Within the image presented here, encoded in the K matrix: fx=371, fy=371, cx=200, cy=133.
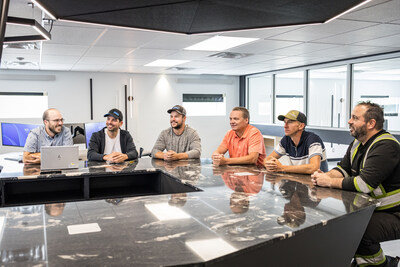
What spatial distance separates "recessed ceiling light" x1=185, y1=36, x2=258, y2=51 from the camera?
177 inches

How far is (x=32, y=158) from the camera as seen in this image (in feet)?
11.1

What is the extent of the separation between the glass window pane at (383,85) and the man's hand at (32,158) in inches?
197

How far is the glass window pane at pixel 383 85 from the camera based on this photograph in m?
5.84

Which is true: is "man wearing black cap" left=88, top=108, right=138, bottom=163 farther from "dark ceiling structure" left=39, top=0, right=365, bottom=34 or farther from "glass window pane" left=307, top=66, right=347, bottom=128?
"glass window pane" left=307, top=66, right=347, bottom=128

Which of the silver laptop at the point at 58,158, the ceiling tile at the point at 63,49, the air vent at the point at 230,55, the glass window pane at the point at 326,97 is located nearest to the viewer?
the silver laptop at the point at 58,158

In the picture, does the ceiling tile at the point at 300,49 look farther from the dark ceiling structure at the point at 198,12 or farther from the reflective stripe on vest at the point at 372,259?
the reflective stripe on vest at the point at 372,259

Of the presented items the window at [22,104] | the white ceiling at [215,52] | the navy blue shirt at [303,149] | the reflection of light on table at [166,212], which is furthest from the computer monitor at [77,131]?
the reflection of light on table at [166,212]

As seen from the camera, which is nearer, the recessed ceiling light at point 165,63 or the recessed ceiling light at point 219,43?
the recessed ceiling light at point 219,43

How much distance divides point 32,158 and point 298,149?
236 cm

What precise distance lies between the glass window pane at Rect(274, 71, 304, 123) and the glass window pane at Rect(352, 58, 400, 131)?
1610mm

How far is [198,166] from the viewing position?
10.9 ft

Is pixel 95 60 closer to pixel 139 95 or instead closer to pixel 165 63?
pixel 165 63

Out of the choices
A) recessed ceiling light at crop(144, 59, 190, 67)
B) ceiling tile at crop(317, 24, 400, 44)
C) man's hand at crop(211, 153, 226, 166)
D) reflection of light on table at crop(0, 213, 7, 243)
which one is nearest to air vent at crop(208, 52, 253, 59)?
recessed ceiling light at crop(144, 59, 190, 67)

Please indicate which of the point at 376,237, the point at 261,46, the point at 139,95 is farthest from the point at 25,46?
the point at 376,237
